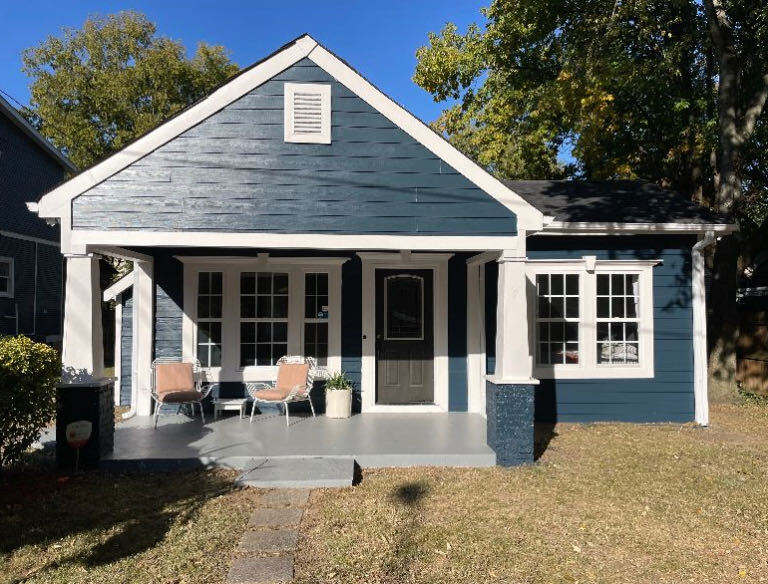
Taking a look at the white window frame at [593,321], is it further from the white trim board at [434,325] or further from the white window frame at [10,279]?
the white window frame at [10,279]

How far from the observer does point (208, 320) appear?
8547mm

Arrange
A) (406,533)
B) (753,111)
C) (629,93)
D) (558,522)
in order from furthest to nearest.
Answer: (629,93) → (753,111) → (558,522) → (406,533)

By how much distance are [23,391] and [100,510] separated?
1.45 metres

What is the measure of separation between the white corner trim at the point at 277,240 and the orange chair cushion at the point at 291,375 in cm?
249

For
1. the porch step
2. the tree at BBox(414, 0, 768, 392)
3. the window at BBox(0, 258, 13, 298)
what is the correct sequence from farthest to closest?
the window at BBox(0, 258, 13, 298) → the tree at BBox(414, 0, 768, 392) → the porch step

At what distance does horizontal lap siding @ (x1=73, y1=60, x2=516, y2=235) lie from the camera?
5.95 metres

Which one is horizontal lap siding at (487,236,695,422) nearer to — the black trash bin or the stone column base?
the stone column base

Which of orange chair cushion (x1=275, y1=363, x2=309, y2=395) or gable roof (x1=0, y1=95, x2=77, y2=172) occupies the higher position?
gable roof (x1=0, y1=95, x2=77, y2=172)

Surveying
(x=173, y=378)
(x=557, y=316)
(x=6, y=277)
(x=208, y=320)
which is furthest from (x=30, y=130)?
(x=557, y=316)

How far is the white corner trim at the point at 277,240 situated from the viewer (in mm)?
5859

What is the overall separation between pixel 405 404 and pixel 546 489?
135 inches

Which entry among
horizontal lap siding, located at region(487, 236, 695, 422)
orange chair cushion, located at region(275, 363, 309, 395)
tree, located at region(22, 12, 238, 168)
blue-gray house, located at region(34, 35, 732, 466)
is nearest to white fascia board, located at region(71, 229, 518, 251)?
blue-gray house, located at region(34, 35, 732, 466)

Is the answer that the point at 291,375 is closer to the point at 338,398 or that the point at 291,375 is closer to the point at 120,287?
the point at 338,398

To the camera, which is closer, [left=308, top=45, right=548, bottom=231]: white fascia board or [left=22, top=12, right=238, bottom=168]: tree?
[left=308, top=45, right=548, bottom=231]: white fascia board
